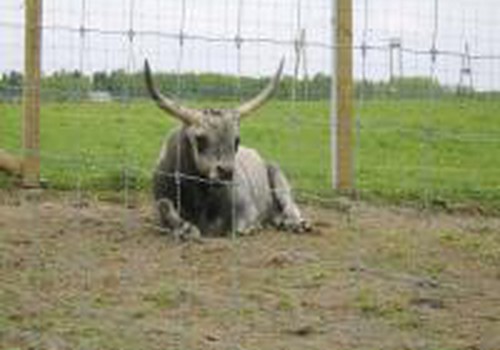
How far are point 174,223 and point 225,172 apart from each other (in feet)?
1.90

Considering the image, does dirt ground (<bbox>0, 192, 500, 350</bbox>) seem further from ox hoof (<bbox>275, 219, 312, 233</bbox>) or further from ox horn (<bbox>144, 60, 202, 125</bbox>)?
ox horn (<bbox>144, 60, 202, 125</bbox>)

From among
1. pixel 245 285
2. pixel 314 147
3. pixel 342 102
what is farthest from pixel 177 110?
pixel 314 147

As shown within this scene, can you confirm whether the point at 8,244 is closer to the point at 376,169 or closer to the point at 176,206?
the point at 176,206

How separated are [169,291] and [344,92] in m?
5.60

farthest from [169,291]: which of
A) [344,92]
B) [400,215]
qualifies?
[344,92]

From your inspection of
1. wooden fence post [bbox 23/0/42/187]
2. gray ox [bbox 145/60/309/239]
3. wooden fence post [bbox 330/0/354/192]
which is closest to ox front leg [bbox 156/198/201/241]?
gray ox [bbox 145/60/309/239]

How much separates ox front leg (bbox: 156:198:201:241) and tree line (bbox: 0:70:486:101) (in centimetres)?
104

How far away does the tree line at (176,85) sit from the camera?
11.3 metres

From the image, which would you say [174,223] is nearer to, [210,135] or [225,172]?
[225,172]

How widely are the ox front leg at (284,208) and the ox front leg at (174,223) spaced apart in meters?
1.02

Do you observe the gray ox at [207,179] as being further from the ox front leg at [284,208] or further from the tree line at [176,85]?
the tree line at [176,85]

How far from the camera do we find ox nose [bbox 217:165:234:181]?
395 inches

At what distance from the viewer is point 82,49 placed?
10359mm

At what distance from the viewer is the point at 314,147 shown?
17.2m
